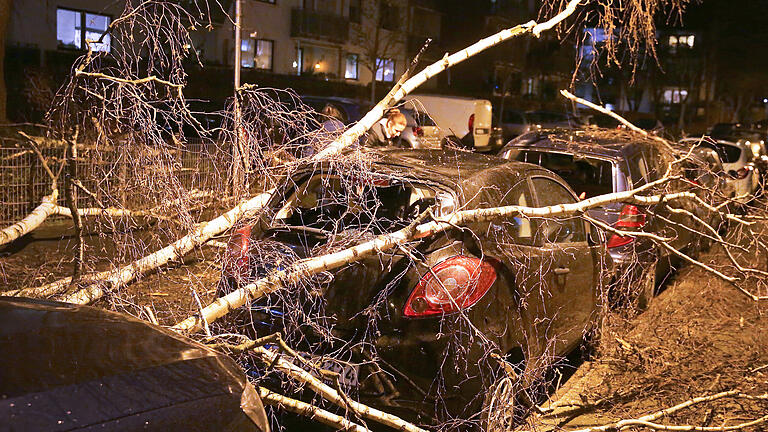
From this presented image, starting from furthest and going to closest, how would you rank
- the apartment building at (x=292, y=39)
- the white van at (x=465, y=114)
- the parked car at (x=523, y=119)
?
the parked car at (x=523, y=119)
the apartment building at (x=292, y=39)
the white van at (x=465, y=114)

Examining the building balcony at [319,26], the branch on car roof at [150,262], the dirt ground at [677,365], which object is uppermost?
the building balcony at [319,26]

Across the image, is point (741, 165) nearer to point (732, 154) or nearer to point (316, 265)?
point (732, 154)

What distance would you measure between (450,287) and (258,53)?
29954 millimetres

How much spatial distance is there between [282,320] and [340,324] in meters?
0.35

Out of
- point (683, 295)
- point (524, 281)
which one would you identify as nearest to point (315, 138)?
point (524, 281)

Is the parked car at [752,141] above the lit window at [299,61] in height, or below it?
below

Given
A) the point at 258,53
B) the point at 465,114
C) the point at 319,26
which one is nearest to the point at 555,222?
the point at 465,114

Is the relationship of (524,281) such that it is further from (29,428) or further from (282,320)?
(29,428)

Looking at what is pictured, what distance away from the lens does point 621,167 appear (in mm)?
7625

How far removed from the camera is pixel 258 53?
32.5 meters

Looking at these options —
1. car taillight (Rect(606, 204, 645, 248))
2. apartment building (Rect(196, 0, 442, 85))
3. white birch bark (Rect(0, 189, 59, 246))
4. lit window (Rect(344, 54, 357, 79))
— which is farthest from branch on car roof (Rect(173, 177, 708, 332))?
lit window (Rect(344, 54, 357, 79))

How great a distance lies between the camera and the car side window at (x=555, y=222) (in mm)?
5082

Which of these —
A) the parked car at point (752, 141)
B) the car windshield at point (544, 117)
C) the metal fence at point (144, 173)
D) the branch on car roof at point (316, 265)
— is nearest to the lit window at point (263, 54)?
the car windshield at point (544, 117)

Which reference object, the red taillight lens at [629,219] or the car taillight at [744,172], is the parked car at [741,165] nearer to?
the car taillight at [744,172]
